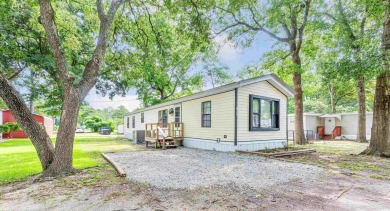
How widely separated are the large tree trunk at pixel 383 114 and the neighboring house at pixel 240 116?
3.25 meters

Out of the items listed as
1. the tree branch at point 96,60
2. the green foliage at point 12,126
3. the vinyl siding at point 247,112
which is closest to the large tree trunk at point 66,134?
the tree branch at point 96,60

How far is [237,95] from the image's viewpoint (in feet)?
27.3

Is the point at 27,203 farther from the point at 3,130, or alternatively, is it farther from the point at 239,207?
the point at 3,130

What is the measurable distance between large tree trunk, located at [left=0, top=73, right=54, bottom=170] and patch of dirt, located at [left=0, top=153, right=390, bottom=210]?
761 millimetres

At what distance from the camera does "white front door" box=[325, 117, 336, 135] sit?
18.6 meters

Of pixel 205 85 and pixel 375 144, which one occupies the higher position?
pixel 205 85

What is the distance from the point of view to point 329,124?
742 inches

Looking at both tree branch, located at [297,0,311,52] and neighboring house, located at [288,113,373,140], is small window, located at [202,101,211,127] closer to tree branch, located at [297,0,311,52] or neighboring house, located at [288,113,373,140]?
tree branch, located at [297,0,311,52]

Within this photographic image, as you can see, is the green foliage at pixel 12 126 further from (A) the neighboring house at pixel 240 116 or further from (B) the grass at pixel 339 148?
(B) the grass at pixel 339 148

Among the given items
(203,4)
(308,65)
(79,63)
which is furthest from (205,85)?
(203,4)

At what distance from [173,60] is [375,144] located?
54.4 feet

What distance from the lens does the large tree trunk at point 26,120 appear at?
459cm

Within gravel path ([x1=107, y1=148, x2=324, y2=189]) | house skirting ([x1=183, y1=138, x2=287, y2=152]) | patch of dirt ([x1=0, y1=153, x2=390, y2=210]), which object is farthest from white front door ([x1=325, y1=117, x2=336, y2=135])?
patch of dirt ([x1=0, y1=153, x2=390, y2=210])

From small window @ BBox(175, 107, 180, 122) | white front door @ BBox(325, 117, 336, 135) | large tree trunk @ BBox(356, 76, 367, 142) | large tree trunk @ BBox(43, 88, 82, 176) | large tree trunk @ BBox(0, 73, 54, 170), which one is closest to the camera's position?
large tree trunk @ BBox(0, 73, 54, 170)
